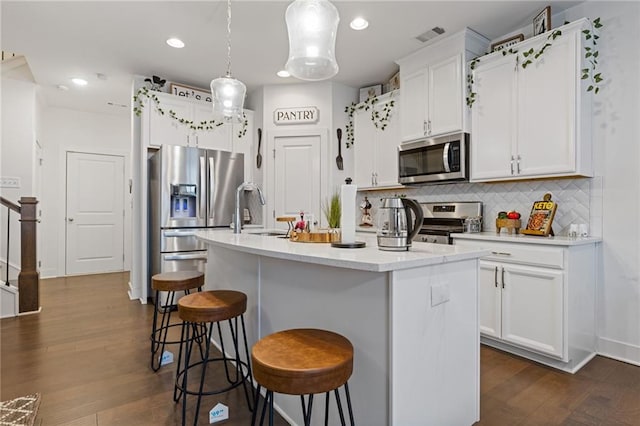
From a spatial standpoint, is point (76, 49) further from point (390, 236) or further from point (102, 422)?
point (390, 236)

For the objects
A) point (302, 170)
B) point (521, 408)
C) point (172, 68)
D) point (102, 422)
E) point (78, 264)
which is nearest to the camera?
point (102, 422)

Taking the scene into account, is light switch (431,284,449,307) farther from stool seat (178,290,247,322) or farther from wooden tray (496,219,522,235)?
wooden tray (496,219,522,235)

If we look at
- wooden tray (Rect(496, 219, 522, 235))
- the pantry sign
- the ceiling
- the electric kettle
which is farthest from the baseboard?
the pantry sign

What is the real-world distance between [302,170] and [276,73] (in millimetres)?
1262

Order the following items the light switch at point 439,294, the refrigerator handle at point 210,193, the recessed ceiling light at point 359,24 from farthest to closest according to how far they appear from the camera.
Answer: the refrigerator handle at point 210,193 < the recessed ceiling light at point 359,24 < the light switch at point 439,294

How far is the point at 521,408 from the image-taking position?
76.8 inches

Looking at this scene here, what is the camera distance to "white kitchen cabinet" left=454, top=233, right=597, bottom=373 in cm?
239

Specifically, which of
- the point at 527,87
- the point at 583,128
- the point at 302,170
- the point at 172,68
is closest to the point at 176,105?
the point at 172,68

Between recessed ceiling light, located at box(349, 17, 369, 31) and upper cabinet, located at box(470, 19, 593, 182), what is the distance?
1.10 metres

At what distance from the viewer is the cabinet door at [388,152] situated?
13.5 ft

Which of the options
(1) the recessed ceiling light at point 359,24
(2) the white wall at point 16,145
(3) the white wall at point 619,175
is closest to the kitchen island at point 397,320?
(3) the white wall at point 619,175

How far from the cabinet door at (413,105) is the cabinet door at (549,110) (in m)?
0.93

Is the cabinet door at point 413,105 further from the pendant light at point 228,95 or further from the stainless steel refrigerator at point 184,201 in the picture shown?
the stainless steel refrigerator at point 184,201

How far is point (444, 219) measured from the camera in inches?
146
